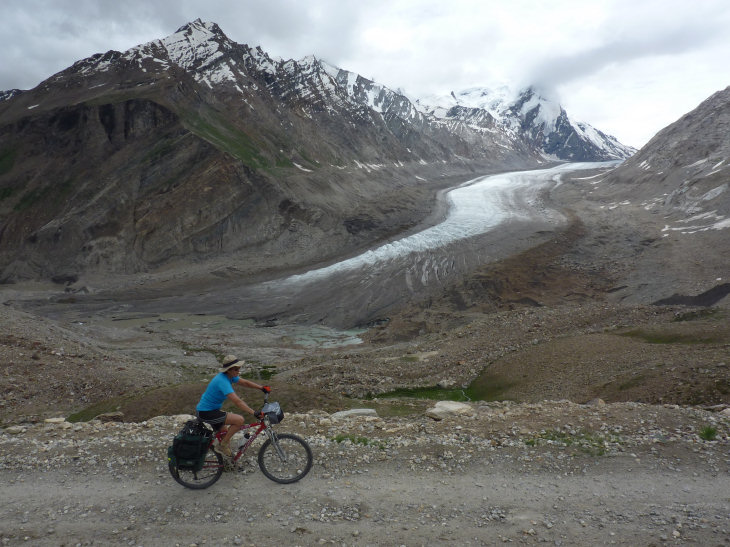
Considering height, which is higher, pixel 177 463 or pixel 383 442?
pixel 177 463

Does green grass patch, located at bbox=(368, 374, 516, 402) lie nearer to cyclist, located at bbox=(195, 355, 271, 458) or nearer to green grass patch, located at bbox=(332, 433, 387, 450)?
green grass patch, located at bbox=(332, 433, 387, 450)

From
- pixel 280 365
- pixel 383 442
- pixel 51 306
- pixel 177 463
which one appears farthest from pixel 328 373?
pixel 51 306

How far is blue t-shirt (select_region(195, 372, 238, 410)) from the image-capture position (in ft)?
25.9

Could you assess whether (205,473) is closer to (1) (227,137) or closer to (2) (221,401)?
(2) (221,401)

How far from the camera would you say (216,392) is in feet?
26.1

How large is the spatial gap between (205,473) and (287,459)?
4.76ft

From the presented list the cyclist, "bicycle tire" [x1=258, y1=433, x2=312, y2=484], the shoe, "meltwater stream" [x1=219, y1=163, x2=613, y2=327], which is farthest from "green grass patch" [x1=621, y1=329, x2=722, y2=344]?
"meltwater stream" [x1=219, y1=163, x2=613, y2=327]

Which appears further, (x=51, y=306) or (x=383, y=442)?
(x=51, y=306)

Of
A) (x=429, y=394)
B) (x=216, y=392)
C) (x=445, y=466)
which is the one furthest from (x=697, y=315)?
(x=216, y=392)

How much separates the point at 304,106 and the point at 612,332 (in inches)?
5034

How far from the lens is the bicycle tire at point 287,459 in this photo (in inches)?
315

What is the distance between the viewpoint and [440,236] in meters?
66.4

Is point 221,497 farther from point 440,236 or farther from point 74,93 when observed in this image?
point 74,93

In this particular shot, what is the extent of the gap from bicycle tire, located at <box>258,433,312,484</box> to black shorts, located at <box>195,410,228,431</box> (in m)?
0.87
